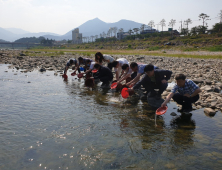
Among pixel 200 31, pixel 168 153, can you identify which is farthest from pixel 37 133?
pixel 200 31

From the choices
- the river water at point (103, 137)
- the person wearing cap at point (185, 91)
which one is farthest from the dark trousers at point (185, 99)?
the river water at point (103, 137)

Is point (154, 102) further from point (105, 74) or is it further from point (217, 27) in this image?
point (217, 27)

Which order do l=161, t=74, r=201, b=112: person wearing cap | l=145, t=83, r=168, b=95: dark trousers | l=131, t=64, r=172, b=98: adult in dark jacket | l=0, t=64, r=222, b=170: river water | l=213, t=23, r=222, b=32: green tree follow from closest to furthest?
l=0, t=64, r=222, b=170: river water → l=161, t=74, r=201, b=112: person wearing cap → l=131, t=64, r=172, b=98: adult in dark jacket → l=145, t=83, r=168, b=95: dark trousers → l=213, t=23, r=222, b=32: green tree

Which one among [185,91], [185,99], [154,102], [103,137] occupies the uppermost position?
[185,91]

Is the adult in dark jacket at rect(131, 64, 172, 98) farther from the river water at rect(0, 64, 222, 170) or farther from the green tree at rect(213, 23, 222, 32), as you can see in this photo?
the green tree at rect(213, 23, 222, 32)

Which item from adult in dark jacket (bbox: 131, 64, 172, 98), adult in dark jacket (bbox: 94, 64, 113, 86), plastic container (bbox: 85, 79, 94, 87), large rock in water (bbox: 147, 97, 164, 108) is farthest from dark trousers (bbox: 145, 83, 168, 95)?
plastic container (bbox: 85, 79, 94, 87)

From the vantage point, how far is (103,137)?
15.6ft

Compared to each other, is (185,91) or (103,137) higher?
(185,91)

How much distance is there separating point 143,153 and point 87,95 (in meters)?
5.34

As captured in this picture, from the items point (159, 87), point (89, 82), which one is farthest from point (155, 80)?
point (89, 82)

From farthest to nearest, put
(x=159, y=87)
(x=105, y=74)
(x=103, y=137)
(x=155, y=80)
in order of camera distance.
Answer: (x=105, y=74) < (x=159, y=87) < (x=155, y=80) < (x=103, y=137)

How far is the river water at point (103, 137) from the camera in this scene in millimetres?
3744

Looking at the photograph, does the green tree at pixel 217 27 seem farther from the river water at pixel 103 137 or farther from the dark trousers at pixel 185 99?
the dark trousers at pixel 185 99

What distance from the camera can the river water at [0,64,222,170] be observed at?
12.3 ft
